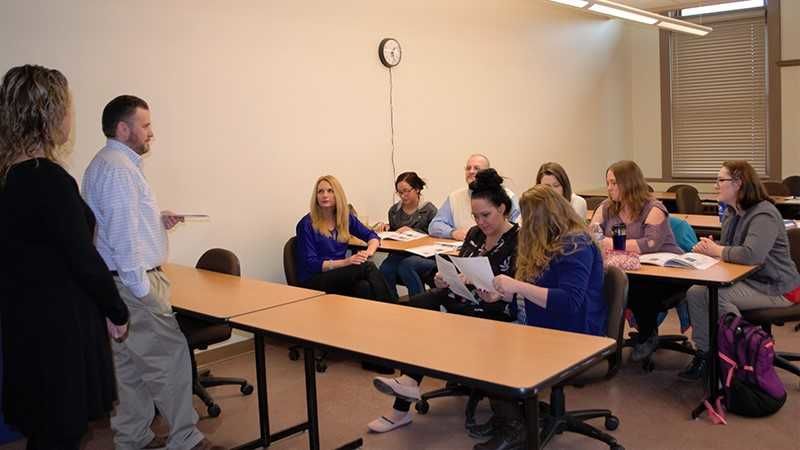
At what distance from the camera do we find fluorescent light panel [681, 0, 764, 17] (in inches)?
319

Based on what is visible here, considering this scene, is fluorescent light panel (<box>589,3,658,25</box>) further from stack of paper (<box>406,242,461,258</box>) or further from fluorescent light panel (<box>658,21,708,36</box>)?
stack of paper (<box>406,242,461,258</box>)

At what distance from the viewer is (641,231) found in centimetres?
432

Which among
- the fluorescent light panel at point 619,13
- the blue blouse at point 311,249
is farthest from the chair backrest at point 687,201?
the blue blouse at point 311,249

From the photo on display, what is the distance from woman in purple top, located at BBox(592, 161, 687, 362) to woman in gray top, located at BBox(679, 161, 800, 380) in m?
0.40

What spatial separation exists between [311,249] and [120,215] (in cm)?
207

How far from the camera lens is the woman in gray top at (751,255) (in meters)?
3.79

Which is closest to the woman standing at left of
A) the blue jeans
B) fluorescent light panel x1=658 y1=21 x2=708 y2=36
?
the blue jeans

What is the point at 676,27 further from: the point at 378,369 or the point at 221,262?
the point at 221,262

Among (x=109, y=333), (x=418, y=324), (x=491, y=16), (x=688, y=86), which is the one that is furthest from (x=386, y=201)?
(x=688, y=86)

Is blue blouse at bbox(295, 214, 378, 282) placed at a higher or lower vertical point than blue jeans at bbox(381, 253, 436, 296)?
higher

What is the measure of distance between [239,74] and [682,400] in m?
3.53

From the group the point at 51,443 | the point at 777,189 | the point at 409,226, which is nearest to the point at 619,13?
the point at 777,189

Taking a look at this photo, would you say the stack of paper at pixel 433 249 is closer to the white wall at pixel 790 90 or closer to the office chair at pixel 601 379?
the office chair at pixel 601 379

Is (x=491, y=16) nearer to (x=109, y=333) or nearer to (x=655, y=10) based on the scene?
(x=655, y=10)
